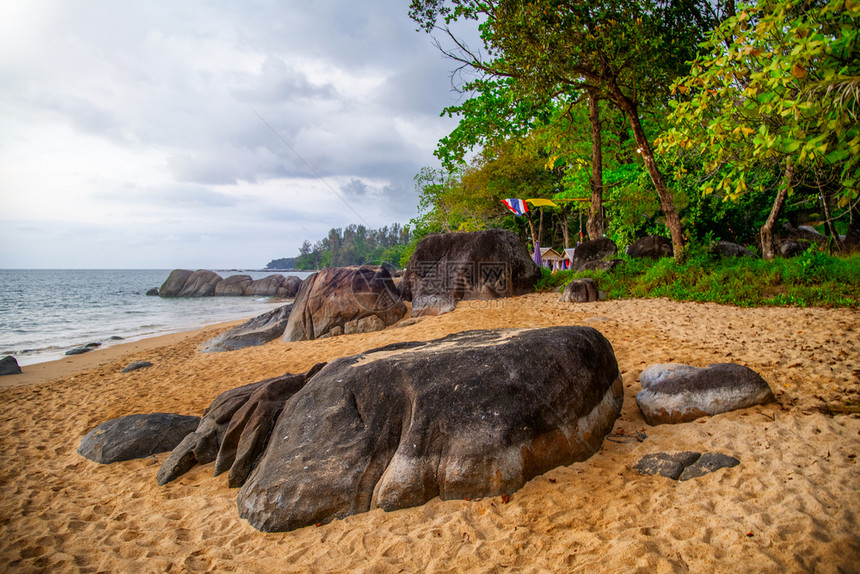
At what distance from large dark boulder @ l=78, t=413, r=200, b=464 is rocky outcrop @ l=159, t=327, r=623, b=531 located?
2.66ft

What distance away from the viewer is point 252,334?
1275 centimetres

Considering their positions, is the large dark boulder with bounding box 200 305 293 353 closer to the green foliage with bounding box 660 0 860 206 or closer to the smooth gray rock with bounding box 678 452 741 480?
the smooth gray rock with bounding box 678 452 741 480

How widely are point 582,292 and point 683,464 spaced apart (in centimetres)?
836

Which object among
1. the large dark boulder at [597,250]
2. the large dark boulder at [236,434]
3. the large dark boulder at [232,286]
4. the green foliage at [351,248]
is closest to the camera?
the large dark boulder at [236,434]

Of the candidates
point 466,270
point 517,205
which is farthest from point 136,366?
point 517,205

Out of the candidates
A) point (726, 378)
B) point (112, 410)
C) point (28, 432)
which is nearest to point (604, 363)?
point (726, 378)

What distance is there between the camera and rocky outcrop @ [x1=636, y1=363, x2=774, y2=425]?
14.0 ft

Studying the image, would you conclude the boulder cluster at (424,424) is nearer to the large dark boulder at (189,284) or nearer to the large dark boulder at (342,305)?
the large dark boulder at (342,305)

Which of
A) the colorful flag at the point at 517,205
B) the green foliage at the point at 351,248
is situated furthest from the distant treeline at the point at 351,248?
the colorful flag at the point at 517,205

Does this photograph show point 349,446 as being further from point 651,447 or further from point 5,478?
point 5,478

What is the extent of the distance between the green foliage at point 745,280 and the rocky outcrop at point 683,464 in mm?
6994

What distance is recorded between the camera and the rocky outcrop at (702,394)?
4.26 meters

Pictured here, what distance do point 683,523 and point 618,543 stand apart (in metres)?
0.52

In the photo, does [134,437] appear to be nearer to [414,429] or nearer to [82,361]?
[414,429]
